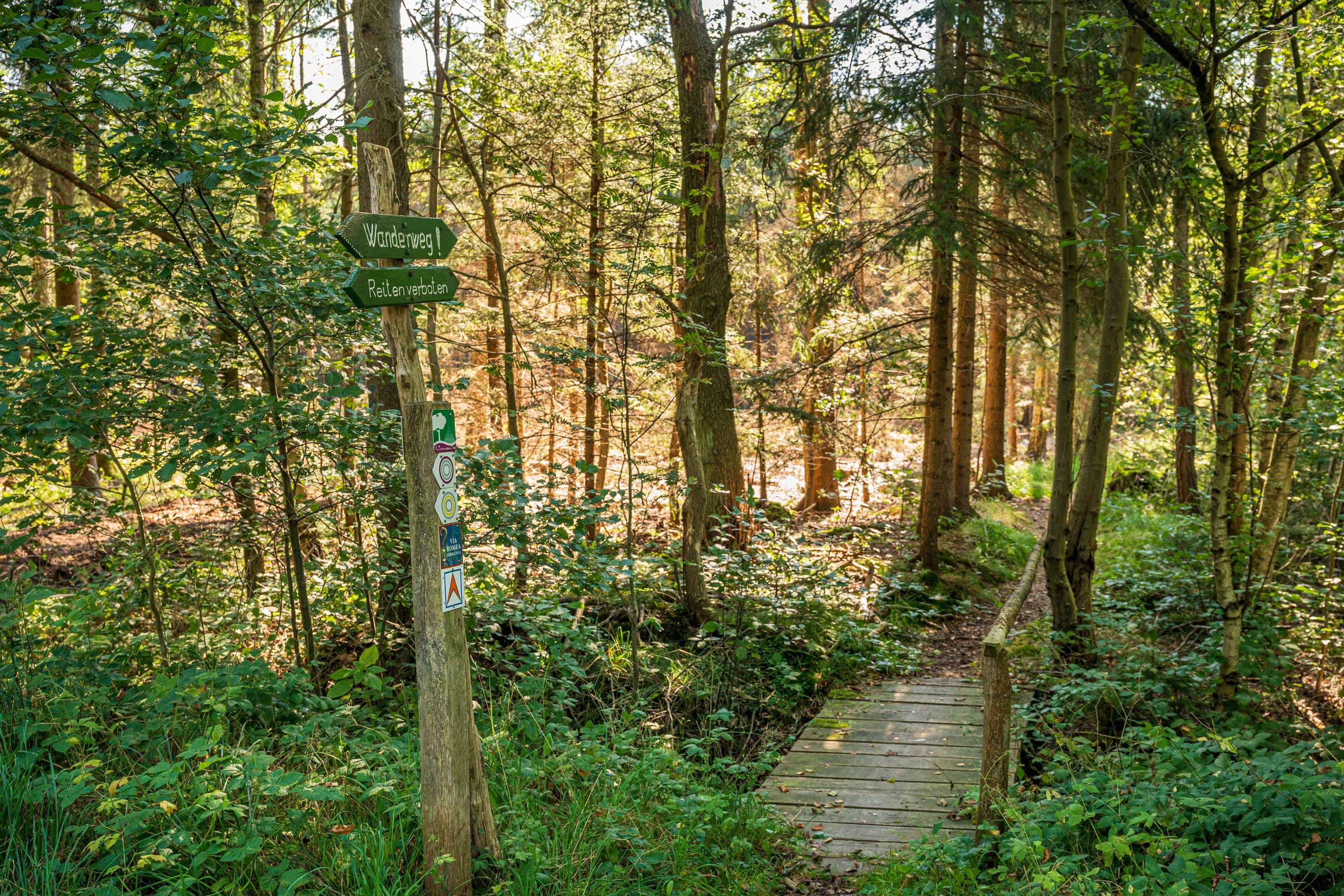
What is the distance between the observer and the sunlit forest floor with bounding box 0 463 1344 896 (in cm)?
352

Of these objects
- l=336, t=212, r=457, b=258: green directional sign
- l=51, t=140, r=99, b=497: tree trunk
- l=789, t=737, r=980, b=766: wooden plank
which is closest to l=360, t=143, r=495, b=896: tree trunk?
l=336, t=212, r=457, b=258: green directional sign

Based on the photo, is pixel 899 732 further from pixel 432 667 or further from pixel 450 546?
pixel 450 546

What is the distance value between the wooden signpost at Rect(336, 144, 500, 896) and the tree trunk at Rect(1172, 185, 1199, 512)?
5322mm

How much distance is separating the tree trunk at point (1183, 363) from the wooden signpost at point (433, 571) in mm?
5322

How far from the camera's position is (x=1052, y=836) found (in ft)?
13.8

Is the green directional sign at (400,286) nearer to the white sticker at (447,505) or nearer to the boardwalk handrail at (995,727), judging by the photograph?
the white sticker at (447,505)

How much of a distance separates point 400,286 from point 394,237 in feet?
0.68

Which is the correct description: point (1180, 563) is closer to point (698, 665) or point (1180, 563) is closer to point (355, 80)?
point (698, 665)

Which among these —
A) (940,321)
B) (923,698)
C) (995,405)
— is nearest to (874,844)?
(923,698)

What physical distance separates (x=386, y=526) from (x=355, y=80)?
11.0ft

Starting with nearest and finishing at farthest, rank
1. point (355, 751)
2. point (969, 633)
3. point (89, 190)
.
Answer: point (355, 751) → point (89, 190) → point (969, 633)

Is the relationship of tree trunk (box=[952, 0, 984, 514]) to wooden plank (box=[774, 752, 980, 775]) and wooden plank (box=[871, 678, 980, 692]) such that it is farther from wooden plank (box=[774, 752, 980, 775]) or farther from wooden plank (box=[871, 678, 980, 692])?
wooden plank (box=[774, 752, 980, 775])

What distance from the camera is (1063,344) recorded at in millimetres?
7926

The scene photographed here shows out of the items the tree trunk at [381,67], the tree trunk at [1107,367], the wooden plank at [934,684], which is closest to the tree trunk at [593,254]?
the tree trunk at [381,67]
